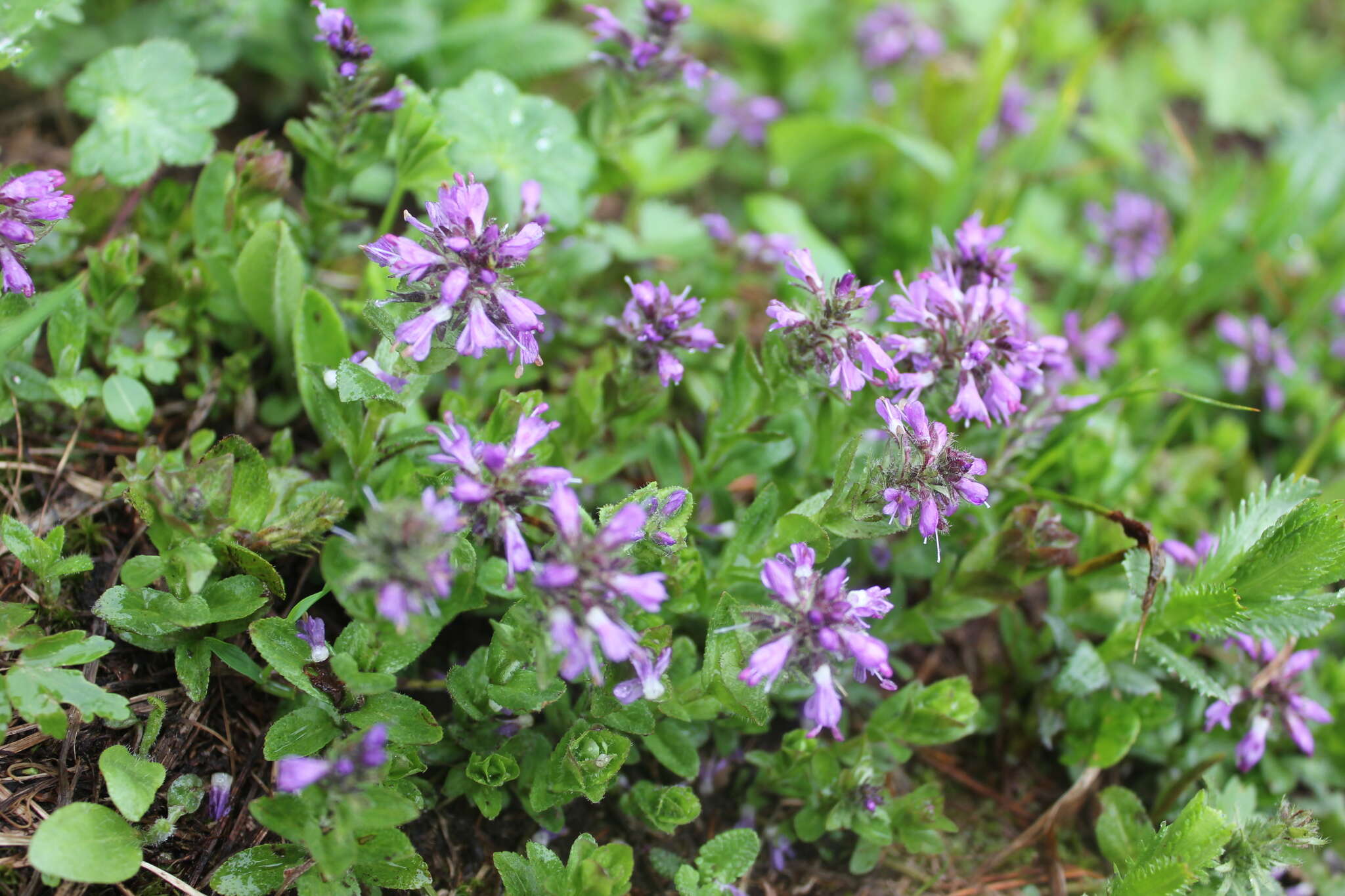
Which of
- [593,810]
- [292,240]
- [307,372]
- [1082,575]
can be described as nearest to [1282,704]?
[1082,575]

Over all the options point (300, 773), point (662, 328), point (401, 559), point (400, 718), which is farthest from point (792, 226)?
point (300, 773)

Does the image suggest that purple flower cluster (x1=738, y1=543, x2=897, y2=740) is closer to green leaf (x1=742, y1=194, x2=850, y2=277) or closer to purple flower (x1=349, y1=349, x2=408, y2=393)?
purple flower (x1=349, y1=349, x2=408, y2=393)

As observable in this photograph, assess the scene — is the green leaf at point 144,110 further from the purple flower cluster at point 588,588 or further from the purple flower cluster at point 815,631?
the purple flower cluster at point 815,631

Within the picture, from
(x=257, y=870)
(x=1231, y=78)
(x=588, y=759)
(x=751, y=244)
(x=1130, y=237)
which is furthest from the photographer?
(x=1231, y=78)

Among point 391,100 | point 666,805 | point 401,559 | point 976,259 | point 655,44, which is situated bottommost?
point 666,805

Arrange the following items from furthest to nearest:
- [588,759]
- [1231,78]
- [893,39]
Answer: [1231,78] < [893,39] < [588,759]

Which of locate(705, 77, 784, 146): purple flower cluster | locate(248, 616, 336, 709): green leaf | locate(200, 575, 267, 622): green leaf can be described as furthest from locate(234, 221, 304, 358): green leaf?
locate(705, 77, 784, 146): purple flower cluster

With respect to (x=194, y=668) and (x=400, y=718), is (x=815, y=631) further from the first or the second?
(x=194, y=668)
